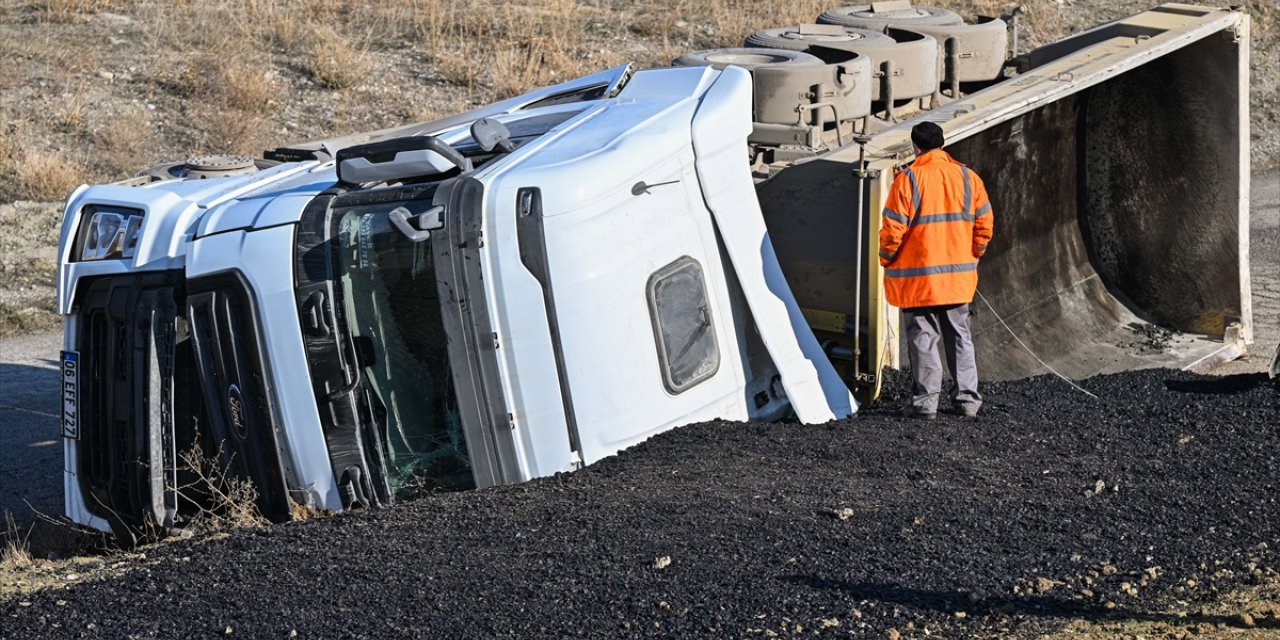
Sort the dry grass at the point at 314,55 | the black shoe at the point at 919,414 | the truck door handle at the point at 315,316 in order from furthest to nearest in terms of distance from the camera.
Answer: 1. the dry grass at the point at 314,55
2. the black shoe at the point at 919,414
3. the truck door handle at the point at 315,316

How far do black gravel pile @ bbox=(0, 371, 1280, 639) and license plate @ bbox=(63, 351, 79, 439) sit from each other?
33.1 inches

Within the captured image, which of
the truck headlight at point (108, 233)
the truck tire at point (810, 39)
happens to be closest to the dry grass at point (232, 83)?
the truck tire at point (810, 39)

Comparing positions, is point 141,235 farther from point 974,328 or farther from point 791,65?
point 974,328

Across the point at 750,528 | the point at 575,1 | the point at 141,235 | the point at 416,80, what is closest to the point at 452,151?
the point at 141,235

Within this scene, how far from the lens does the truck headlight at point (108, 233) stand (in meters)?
5.58

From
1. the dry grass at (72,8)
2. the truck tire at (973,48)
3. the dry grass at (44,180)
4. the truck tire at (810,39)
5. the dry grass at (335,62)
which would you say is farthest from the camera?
the dry grass at (72,8)

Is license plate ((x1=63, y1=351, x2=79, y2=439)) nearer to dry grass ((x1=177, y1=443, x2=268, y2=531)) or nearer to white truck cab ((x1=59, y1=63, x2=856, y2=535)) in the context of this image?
white truck cab ((x1=59, y1=63, x2=856, y2=535))

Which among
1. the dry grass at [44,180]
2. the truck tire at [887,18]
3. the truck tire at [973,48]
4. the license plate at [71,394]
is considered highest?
the truck tire at [887,18]

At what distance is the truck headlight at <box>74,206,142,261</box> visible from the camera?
18.3 ft

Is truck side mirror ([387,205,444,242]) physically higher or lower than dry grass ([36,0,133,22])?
higher

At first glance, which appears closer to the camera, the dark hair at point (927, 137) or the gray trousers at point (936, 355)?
the dark hair at point (927, 137)

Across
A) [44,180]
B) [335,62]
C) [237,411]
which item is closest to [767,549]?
[237,411]

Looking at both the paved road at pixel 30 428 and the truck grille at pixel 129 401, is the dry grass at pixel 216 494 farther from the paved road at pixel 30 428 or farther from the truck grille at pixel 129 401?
the paved road at pixel 30 428

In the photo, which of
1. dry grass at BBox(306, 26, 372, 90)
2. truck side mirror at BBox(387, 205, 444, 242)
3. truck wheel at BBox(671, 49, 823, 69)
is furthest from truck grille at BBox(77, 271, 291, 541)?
dry grass at BBox(306, 26, 372, 90)
